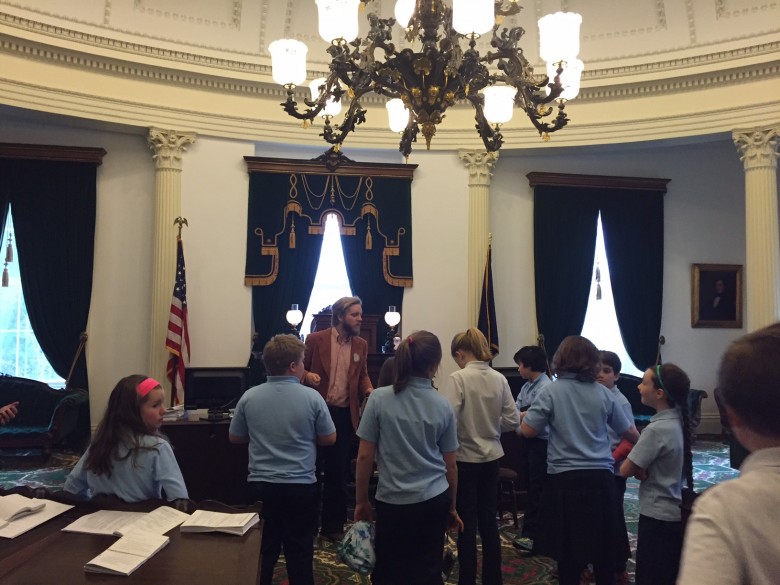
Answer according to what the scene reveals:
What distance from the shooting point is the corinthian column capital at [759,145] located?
25.9 ft

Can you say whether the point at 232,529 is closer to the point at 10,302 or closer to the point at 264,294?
the point at 264,294

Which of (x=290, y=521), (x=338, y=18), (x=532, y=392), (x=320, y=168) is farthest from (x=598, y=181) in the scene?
(x=290, y=521)

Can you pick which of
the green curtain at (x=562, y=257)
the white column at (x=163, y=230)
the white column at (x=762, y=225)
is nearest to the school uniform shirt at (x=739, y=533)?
the white column at (x=762, y=225)

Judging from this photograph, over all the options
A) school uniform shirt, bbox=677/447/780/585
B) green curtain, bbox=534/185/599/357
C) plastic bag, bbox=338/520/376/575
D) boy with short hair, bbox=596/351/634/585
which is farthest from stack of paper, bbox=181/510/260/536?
green curtain, bbox=534/185/599/357

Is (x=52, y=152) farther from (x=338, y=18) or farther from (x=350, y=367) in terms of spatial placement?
(x=338, y=18)

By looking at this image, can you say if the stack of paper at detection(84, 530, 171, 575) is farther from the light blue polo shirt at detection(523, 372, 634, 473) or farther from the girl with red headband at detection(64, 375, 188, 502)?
the light blue polo shirt at detection(523, 372, 634, 473)

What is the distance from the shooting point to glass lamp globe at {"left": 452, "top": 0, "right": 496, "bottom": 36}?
384 cm

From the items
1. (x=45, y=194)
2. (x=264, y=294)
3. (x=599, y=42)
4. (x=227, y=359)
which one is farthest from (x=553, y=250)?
(x=45, y=194)

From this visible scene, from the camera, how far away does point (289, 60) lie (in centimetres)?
447

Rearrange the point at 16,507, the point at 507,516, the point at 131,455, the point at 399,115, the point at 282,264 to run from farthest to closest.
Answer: the point at 282,264
the point at 507,516
the point at 399,115
the point at 131,455
the point at 16,507

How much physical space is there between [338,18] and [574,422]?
9.31 ft

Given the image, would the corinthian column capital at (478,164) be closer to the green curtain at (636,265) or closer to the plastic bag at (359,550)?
the green curtain at (636,265)

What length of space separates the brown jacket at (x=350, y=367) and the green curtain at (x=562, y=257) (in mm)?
5063

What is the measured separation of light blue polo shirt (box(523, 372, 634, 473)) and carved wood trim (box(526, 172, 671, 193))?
6654mm
